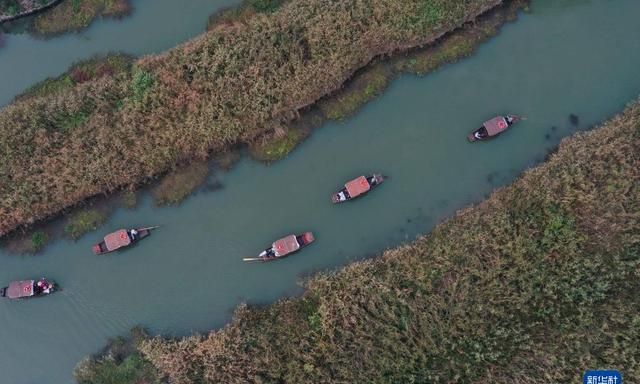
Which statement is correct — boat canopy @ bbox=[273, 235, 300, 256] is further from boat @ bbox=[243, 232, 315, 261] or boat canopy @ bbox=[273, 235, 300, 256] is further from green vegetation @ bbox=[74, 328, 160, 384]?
green vegetation @ bbox=[74, 328, 160, 384]

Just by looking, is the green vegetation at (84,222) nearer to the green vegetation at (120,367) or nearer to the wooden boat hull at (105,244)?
the wooden boat hull at (105,244)

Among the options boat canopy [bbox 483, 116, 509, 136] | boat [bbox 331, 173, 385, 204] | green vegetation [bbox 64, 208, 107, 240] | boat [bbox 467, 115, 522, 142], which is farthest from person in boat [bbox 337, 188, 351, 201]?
green vegetation [bbox 64, 208, 107, 240]

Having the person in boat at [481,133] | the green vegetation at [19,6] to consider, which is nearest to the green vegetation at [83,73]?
the green vegetation at [19,6]

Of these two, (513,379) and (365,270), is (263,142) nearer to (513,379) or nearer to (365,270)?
(365,270)

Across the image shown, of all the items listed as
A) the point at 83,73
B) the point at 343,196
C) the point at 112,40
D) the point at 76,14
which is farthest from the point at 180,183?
the point at 76,14

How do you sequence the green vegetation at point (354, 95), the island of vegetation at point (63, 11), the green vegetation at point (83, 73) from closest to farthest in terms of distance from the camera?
the green vegetation at point (354, 95)
the green vegetation at point (83, 73)
the island of vegetation at point (63, 11)

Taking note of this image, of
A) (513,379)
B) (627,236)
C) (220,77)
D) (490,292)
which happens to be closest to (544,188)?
(627,236)
